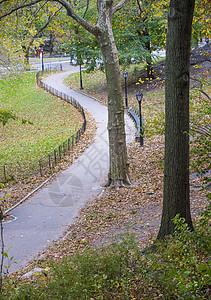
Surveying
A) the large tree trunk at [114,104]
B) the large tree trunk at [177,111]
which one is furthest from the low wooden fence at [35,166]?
the large tree trunk at [177,111]

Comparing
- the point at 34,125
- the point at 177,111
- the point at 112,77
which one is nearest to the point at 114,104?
the point at 112,77

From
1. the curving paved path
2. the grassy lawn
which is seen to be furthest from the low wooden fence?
the curving paved path

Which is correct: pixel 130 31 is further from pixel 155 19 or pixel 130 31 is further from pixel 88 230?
pixel 88 230

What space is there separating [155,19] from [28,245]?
2533 centimetres

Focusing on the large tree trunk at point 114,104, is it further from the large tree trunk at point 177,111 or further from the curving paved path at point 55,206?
the large tree trunk at point 177,111

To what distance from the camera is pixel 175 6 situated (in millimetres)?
5414

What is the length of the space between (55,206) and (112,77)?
534 cm

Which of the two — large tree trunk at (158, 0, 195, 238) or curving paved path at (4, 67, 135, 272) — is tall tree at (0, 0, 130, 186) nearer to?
curving paved path at (4, 67, 135, 272)

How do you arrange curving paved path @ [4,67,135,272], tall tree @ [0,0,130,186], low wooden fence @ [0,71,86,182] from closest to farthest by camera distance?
curving paved path @ [4,67,135,272] → tall tree @ [0,0,130,186] → low wooden fence @ [0,71,86,182]

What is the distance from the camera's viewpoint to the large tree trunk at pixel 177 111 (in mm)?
5480

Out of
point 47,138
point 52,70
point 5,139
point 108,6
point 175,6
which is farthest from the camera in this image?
point 52,70

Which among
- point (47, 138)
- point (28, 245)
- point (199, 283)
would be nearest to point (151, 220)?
point (28, 245)

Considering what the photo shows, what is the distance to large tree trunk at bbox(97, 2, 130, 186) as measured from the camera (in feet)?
40.0

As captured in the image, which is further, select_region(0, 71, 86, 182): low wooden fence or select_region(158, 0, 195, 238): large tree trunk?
select_region(0, 71, 86, 182): low wooden fence
